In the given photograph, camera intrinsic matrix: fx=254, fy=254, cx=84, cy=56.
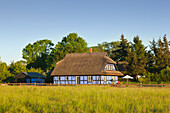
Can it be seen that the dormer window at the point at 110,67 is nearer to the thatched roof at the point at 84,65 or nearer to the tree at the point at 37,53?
the thatched roof at the point at 84,65

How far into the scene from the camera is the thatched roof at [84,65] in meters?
47.2

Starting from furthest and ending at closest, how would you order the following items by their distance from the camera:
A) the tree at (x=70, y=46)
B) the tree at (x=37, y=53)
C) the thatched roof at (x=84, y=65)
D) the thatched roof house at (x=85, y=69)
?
the tree at (x=37, y=53)
the tree at (x=70, y=46)
the thatched roof at (x=84, y=65)
the thatched roof house at (x=85, y=69)

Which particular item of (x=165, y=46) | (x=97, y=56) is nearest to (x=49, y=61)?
(x=97, y=56)

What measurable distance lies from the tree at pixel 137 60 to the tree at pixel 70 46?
18825 mm

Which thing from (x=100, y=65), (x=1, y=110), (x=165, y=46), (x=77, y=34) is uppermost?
(x=77, y=34)

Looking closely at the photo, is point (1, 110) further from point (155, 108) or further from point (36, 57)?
point (36, 57)

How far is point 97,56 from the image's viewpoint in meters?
51.0

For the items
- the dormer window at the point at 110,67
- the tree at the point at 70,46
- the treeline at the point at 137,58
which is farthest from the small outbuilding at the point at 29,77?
the dormer window at the point at 110,67

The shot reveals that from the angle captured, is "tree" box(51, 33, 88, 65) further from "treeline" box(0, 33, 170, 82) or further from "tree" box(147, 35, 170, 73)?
"tree" box(147, 35, 170, 73)

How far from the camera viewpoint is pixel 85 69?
4806cm

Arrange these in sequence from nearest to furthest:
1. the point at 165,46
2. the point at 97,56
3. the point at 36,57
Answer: the point at 97,56 → the point at 165,46 → the point at 36,57

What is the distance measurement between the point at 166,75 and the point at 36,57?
47822 millimetres

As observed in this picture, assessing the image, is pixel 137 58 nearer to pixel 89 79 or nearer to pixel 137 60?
pixel 137 60

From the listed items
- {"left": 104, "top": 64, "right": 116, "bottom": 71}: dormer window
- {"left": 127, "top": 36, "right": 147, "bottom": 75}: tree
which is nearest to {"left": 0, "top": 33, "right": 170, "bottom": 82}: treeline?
{"left": 127, "top": 36, "right": 147, "bottom": 75}: tree
